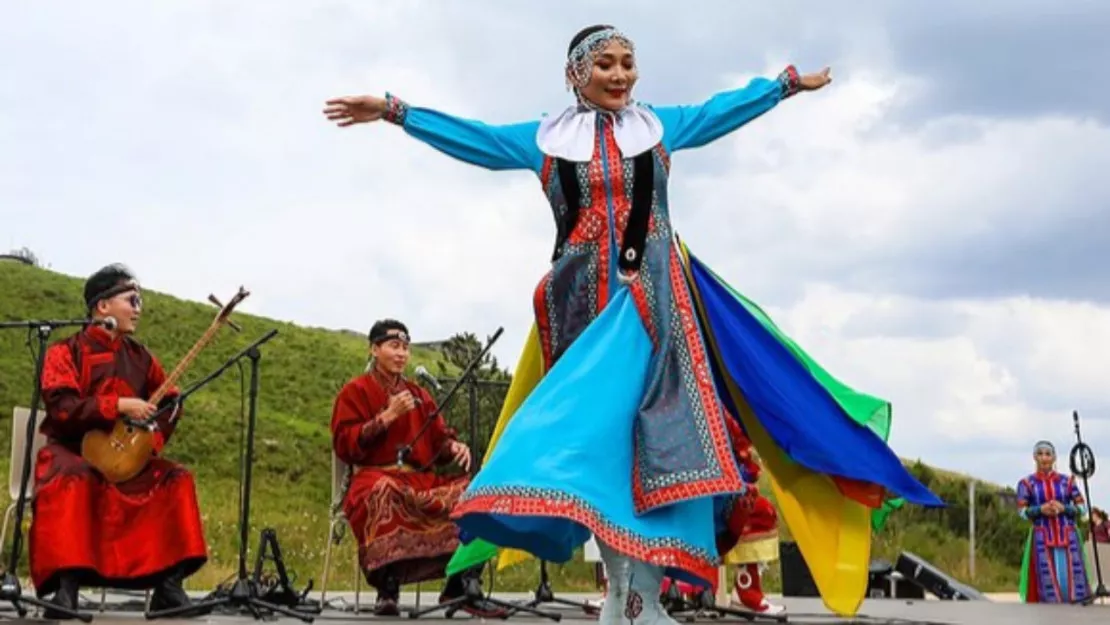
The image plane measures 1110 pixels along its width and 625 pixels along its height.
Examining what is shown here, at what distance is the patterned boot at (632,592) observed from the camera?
4238 mm

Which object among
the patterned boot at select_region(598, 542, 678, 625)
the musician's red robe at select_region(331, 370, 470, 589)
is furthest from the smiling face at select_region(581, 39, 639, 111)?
the musician's red robe at select_region(331, 370, 470, 589)

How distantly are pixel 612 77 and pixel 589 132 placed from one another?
175 millimetres

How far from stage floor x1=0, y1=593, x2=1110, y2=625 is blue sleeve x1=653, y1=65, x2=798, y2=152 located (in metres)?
2.41

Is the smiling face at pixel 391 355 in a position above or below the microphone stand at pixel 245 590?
above

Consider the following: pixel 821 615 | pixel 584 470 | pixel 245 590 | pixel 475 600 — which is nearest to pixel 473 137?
pixel 584 470

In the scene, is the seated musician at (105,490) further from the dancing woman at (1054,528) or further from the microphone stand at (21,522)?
the dancing woman at (1054,528)

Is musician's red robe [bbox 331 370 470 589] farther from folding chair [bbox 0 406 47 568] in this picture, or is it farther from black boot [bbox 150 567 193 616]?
folding chair [bbox 0 406 47 568]

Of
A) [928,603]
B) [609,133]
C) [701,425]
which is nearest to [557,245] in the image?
[609,133]

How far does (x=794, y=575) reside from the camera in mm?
11773

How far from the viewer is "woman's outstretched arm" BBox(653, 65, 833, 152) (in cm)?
490

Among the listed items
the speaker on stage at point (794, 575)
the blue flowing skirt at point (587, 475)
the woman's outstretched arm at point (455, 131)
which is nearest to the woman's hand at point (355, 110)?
the woman's outstretched arm at point (455, 131)

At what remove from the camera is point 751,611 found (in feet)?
24.3

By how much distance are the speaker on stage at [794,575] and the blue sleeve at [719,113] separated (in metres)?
7.04

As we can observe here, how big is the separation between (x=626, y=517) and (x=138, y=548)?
8.60ft
